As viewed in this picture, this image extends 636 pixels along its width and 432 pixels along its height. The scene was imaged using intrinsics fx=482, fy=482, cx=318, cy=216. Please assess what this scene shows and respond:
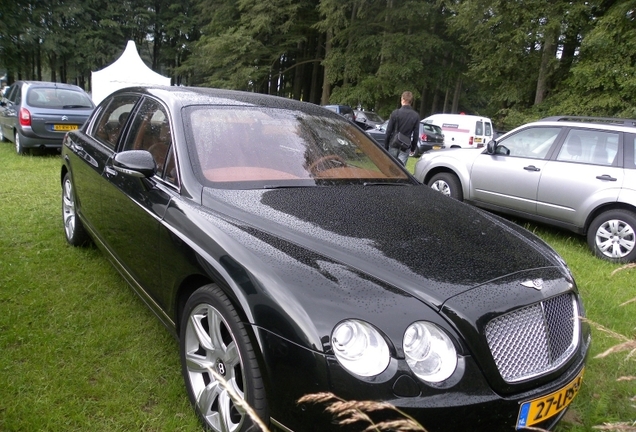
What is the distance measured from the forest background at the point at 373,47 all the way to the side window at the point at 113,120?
1880cm

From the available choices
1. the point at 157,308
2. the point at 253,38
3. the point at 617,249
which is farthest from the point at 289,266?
the point at 253,38

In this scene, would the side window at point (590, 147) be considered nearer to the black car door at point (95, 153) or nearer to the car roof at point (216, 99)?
the car roof at point (216, 99)

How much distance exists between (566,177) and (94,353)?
544 centimetres

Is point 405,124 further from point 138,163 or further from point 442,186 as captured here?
point 138,163

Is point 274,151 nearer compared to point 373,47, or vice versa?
point 274,151

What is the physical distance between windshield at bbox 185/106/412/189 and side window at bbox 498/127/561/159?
→ 12.2ft

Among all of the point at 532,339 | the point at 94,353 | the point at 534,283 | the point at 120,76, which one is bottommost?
the point at 94,353

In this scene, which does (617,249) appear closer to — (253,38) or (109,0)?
(253,38)

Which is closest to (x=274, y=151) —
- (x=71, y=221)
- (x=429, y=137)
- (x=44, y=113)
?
(x=71, y=221)

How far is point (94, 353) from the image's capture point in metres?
2.81

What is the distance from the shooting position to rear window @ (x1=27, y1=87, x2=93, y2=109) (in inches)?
383

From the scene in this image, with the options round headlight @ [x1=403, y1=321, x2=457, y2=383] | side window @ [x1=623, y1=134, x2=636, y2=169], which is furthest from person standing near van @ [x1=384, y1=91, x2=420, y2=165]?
round headlight @ [x1=403, y1=321, x2=457, y2=383]

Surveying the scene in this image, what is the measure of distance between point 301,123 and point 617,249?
13.7 ft

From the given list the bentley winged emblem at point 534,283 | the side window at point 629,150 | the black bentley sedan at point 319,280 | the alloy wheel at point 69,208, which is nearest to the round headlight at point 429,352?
the black bentley sedan at point 319,280
